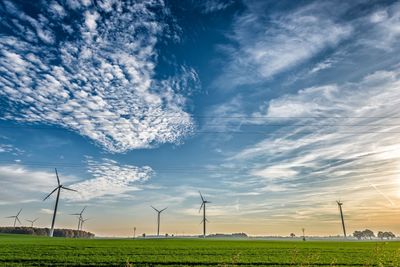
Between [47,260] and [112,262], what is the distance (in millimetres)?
7607

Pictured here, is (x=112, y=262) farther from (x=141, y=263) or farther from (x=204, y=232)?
(x=204, y=232)

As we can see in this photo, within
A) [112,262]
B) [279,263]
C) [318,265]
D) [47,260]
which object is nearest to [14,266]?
[47,260]

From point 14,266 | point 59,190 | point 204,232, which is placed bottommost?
point 14,266

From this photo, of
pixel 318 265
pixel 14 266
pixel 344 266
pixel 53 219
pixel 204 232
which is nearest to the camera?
pixel 14 266

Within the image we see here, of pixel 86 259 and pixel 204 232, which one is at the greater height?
pixel 204 232

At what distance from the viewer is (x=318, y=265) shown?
33.4 metres

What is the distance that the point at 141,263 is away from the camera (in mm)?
35062

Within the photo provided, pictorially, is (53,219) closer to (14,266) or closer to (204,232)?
(204,232)

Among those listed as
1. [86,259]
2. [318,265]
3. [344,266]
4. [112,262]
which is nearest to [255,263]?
[318,265]

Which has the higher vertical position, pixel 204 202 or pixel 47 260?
pixel 204 202

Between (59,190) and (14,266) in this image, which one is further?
(59,190)

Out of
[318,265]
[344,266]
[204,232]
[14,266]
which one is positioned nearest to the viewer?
[14,266]

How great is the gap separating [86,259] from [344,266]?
92.4 ft

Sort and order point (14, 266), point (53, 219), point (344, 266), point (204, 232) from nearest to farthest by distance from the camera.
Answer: point (14, 266) → point (344, 266) → point (53, 219) → point (204, 232)
